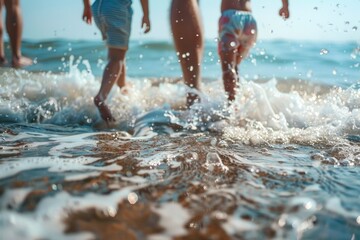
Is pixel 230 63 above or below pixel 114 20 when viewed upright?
below

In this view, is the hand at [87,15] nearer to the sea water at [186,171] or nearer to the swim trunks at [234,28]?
the sea water at [186,171]

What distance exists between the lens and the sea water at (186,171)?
94 centimetres

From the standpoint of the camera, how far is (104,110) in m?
2.61

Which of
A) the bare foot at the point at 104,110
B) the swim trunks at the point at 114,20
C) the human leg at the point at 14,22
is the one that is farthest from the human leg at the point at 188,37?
the human leg at the point at 14,22

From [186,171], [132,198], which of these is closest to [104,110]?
[186,171]

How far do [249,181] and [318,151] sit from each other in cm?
68

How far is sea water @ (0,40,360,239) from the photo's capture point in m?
0.94

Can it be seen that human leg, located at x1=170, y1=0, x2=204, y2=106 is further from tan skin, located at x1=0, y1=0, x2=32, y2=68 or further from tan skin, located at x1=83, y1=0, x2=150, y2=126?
tan skin, located at x1=0, y1=0, x2=32, y2=68

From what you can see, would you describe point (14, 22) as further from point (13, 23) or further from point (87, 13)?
point (87, 13)

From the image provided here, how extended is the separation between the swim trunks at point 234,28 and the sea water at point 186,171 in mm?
361

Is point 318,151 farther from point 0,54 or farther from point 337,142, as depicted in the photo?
point 0,54

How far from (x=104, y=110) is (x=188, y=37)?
32.4 inches

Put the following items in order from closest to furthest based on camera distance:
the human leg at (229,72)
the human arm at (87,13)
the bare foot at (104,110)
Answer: the bare foot at (104,110) < the human leg at (229,72) < the human arm at (87,13)

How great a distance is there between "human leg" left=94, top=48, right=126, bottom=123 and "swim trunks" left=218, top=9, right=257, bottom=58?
0.77m
